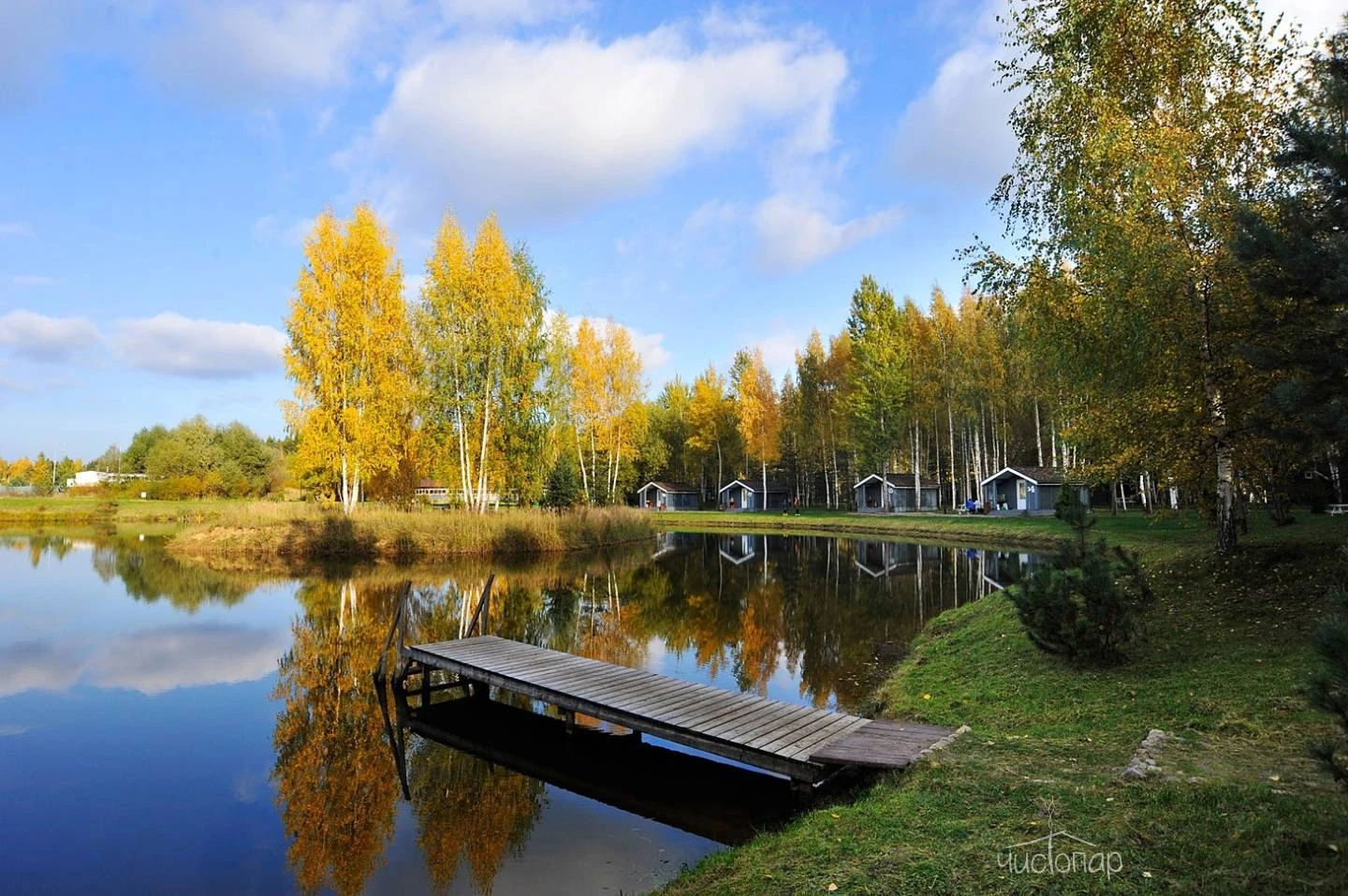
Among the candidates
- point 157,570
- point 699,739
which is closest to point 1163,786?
point 699,739

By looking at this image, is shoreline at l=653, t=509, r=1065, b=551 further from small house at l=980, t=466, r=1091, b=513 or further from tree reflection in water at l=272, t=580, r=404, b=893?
tree reflection in water at l=272, t=580, r=404, b=893

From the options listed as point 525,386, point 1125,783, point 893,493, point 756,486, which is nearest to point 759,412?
point 893,493

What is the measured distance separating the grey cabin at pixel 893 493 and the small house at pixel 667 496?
859 inches

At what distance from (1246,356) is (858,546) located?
3458 centimetres

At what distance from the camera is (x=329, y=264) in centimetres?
3531

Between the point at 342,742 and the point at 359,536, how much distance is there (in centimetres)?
2501

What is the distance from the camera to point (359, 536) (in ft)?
111

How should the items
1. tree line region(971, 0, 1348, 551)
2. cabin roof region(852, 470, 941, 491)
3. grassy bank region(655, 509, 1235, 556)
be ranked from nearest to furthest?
tree line region(971, 0, 1348, 551) → grassy bank region(655, 509, 1235, 556) → cabin roof region(852, 470, 941, 491)

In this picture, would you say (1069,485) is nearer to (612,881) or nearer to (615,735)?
(615,735)

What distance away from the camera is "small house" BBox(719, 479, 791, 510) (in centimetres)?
7606

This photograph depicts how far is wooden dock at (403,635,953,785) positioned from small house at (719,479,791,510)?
63558 millimetres

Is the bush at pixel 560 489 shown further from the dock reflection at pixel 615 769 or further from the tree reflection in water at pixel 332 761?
the dock reflection at pixel 615 769

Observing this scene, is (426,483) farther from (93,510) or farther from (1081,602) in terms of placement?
(1081,602)

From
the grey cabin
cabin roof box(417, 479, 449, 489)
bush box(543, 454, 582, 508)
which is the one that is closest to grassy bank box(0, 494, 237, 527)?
cabin roof box(417, 479, 449, 489)
